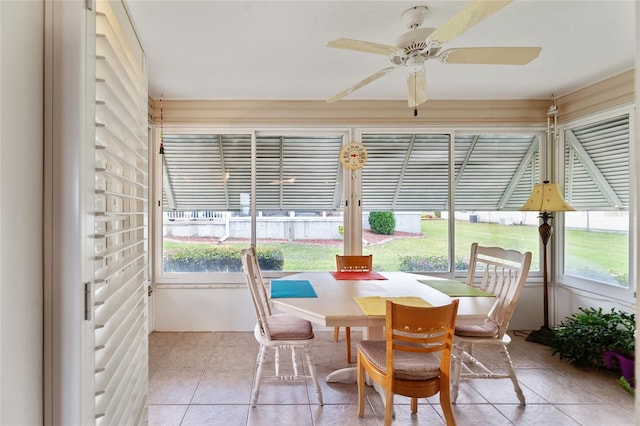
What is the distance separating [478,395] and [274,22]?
299cm

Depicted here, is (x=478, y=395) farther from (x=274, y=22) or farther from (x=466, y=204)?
(x=274, y=22)

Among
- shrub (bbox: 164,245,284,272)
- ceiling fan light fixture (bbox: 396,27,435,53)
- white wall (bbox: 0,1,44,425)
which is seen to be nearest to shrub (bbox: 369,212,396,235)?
shrub (bbox: 164,245,284,272)

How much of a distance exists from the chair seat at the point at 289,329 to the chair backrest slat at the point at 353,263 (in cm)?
80

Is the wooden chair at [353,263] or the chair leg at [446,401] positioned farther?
the wooden chair at [353,263]

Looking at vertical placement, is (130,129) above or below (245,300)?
above

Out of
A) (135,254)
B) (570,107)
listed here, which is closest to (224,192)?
(135,254)

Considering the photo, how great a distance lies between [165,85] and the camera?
3172 mm

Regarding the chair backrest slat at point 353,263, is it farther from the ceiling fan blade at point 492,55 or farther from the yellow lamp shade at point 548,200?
the ceiling fan blade at point 492,55

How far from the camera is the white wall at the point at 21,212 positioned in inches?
24.9

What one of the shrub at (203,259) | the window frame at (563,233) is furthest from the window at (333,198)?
the window frame at (563,233)

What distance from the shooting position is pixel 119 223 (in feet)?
3.45

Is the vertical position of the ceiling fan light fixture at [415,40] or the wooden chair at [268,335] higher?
the ceiling fan light fixture at [415,40]

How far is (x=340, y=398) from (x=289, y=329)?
607 mm

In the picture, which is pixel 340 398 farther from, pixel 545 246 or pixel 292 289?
pixel 545 246
